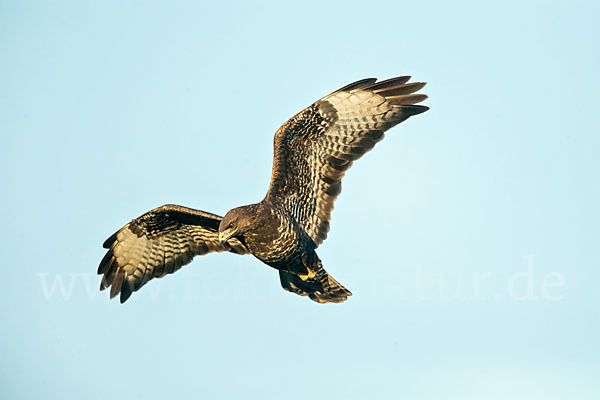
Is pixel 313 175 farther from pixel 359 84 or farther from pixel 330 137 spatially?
pixel 359 84

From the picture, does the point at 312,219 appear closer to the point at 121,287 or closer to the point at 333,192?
the point at 333,192

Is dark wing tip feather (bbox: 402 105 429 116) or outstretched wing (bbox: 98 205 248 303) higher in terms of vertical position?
dark wing tip feather (bbox: 402 105 429 116)

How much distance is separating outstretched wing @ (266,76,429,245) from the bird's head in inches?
20.6

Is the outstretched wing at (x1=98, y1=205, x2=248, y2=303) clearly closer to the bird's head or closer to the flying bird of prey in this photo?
the flying bird of prey

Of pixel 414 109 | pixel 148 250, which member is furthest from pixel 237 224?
pixel 414 109

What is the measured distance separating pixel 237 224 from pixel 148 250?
113 inches

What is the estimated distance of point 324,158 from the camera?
40.7ft

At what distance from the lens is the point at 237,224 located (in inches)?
464

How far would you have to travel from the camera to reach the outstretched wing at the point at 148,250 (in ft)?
45.4

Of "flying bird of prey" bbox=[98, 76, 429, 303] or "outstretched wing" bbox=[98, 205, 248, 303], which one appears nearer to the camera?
"flying bird of prey" bbox=[98, 76, 429, 303]

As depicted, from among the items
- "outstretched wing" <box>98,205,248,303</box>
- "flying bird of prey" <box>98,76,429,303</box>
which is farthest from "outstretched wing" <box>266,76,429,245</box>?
"outstretched wing" <box>98,205,248,303</box>

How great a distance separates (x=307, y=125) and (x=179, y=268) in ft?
12.0

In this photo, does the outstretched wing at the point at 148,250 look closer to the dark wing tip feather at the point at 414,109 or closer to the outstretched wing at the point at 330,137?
the outstretched wing at the point at 330,137

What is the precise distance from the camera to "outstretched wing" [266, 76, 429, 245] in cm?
1216
